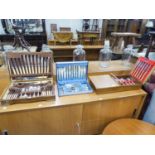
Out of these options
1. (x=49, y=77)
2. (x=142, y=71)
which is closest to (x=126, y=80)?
(x=142, y=71)

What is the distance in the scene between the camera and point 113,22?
3941 millimetres

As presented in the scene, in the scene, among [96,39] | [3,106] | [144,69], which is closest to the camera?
[3,106]

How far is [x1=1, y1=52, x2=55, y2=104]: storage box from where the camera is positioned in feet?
3.12

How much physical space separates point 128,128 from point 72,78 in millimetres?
617

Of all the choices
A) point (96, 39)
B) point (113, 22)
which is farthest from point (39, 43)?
point (113, 22)

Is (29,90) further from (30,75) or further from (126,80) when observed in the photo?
(126,80)

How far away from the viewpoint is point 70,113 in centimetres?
100

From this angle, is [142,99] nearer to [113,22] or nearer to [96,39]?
[96,39]

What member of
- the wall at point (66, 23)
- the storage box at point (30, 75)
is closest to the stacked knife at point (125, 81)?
the storage box at point (30, 75)

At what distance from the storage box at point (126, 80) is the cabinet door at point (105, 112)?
0.09m

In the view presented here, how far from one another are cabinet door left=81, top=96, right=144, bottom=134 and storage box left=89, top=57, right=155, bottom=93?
0.09 m
